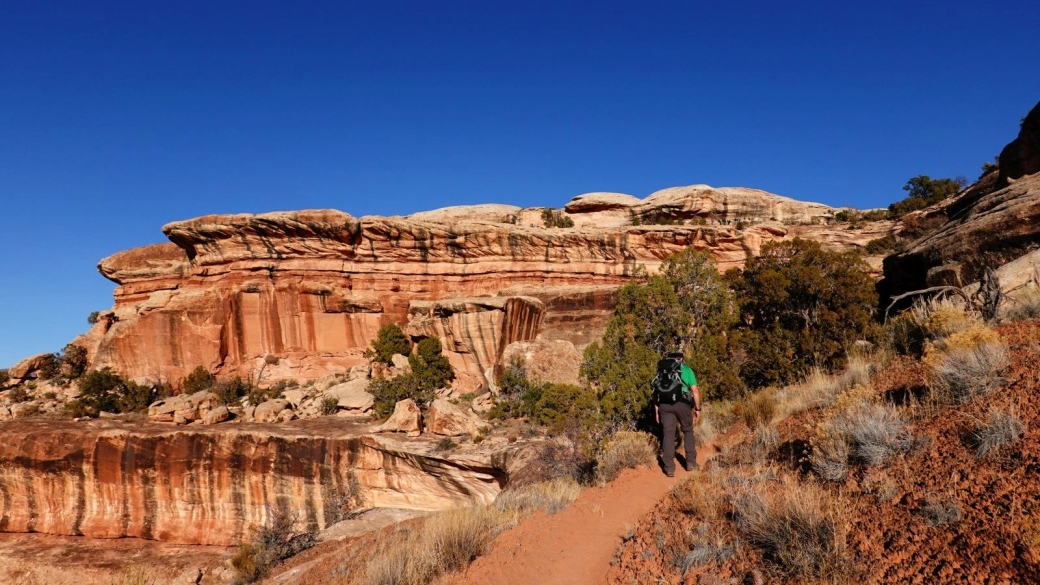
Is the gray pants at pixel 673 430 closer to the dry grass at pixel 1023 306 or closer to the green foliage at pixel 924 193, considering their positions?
the dry grass at pixel 1023 306

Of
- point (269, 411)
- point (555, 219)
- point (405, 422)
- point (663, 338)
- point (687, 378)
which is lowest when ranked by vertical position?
point (405, 422)

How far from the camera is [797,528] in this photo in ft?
12.8

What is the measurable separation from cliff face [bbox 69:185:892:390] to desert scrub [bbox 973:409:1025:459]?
22.2 m

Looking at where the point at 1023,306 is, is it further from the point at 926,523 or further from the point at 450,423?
the point at 450,423

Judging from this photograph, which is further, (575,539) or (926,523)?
(575,539)

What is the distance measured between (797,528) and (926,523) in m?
0.82

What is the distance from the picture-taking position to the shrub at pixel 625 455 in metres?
7.87

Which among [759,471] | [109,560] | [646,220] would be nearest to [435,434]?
[109,560]

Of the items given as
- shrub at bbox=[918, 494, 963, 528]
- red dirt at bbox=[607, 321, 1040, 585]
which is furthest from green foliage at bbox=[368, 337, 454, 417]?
shrub at bbox=[918, 494, 963, 528]

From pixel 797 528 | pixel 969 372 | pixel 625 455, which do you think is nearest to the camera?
pixel 797 528

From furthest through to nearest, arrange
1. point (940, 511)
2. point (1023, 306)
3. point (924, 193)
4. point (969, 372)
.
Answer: point (924, 193) → point (1023, 306) → point (969, 372) → point (940, 511)

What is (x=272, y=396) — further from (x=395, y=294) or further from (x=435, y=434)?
(x=435, y=434)

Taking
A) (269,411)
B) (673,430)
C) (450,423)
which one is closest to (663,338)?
(673,430)

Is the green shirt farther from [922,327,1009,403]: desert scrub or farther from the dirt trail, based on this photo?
[922,327,1009,403]: desert scrub
